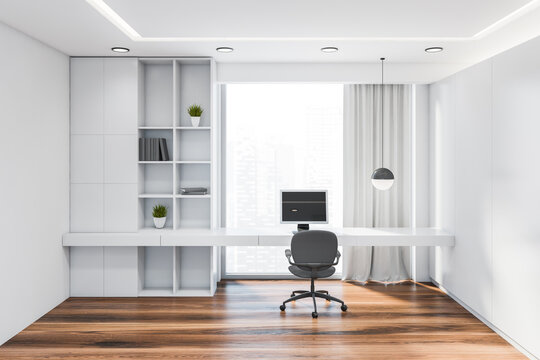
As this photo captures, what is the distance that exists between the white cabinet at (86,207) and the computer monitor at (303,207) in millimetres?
1927

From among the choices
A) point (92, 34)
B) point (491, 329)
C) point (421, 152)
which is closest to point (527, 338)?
point (491, 329)

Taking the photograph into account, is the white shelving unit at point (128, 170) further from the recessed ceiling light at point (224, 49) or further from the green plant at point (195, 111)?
the recessed ceiling light at point (224, 49)

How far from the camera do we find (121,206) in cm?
453

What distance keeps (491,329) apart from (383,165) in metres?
2.13

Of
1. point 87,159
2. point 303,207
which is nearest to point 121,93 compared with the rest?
point 87,159

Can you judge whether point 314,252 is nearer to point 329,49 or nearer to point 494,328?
point 494,328

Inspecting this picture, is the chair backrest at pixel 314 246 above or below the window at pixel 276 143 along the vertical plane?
below

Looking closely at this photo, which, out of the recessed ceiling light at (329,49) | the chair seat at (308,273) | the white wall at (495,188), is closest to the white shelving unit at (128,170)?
the chair seat at (308,273)

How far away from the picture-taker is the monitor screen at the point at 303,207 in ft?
15.3

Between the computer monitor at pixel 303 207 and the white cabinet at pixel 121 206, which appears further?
the computer monitor at pixel 303 207

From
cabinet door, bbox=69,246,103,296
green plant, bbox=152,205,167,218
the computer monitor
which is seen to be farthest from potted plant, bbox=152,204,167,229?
the computer monitor

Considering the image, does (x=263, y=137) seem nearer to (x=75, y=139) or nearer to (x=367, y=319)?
(x=75, y=139)

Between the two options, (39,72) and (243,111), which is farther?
(243,111)

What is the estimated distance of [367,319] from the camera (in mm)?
3934
